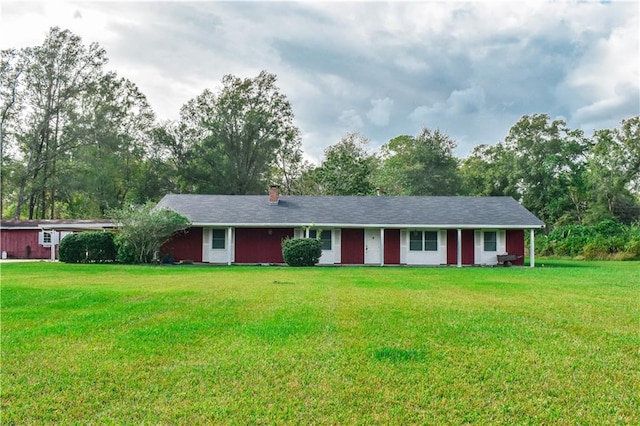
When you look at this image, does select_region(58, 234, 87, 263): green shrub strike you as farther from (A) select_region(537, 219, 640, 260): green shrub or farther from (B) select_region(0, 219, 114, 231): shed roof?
(A) select_region(537, 219, 640, 260): green shrub

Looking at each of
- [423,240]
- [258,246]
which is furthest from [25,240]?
[423,240]

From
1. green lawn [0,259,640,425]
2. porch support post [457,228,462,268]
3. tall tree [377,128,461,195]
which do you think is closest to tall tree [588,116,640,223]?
tall tree [377,128,461,195]

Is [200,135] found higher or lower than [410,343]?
higher

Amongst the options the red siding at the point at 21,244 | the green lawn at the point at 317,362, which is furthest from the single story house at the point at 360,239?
the green lawn at the point at 317,362

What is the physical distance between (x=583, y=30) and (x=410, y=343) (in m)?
11.3

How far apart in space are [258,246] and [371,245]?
585 cm

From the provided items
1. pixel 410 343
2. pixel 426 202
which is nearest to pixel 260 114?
pixel 426 202

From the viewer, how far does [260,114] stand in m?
42.6

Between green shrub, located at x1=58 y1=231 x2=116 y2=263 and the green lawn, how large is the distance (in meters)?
13.9

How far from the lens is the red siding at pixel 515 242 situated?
2372 cm

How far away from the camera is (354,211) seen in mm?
24750

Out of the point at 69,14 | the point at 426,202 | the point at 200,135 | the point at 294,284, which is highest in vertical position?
the point at 200,135

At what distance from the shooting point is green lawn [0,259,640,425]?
3.52m

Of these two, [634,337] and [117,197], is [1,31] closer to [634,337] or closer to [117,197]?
[634,337]
